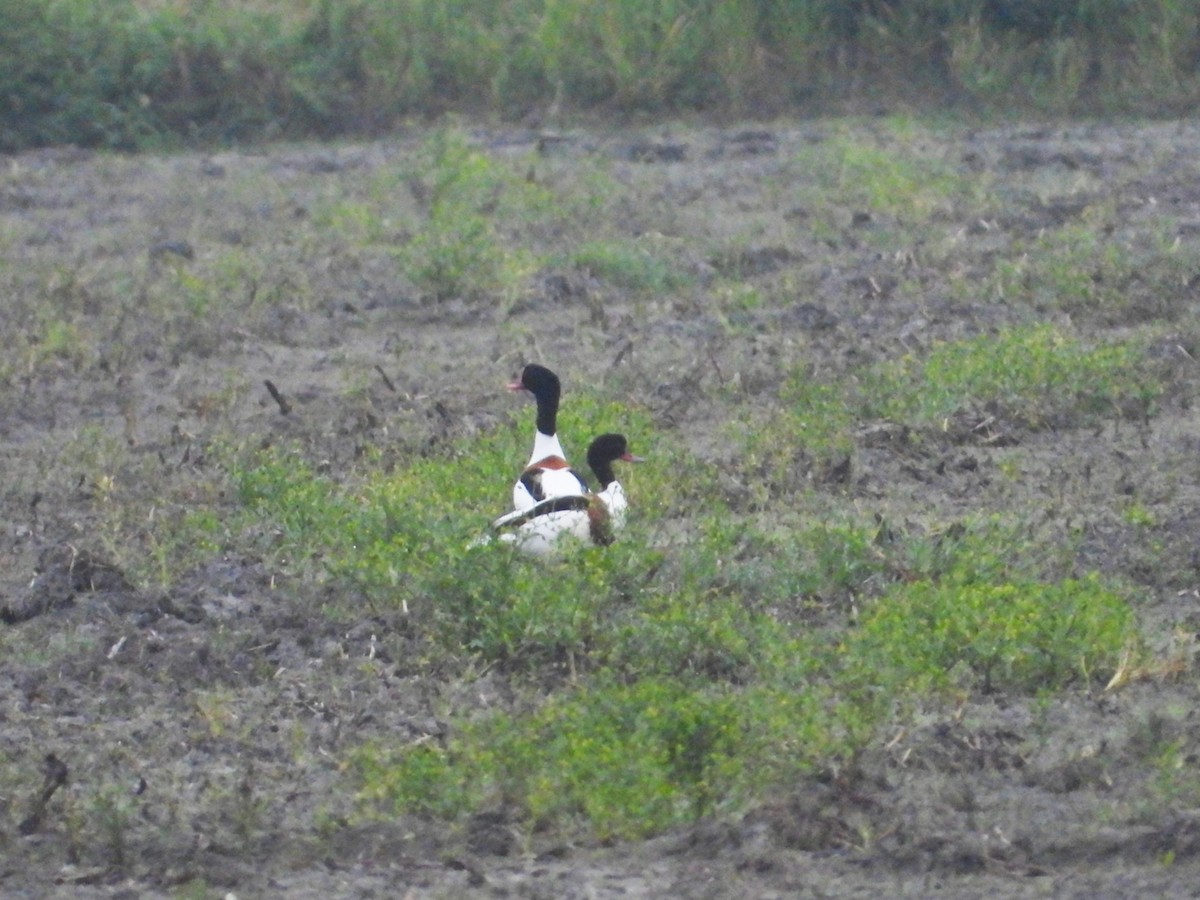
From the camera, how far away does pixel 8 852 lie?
4.30 m

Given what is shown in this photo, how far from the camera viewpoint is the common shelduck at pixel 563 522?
588cm

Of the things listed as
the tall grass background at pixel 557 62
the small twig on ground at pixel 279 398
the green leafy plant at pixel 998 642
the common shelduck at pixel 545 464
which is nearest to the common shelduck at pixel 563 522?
the common shelduck at pixel 545 464

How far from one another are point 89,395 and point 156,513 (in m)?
2.03

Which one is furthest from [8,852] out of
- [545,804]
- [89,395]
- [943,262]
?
[943,262]

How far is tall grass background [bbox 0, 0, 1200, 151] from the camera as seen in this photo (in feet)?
48.9

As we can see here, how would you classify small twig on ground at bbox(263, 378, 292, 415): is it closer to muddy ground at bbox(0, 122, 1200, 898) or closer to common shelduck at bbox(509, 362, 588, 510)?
muddy ground at bbox(0, 122, 1200, 898)

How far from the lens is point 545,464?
6.59 m

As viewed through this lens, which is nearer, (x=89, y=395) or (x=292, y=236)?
(x=89, y=395)

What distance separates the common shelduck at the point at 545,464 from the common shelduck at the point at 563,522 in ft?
0.23

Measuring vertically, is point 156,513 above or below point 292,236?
below

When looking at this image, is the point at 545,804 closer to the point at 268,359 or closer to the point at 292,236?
the point at 268,359

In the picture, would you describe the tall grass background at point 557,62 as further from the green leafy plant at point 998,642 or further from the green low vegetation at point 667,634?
the green leafy plant at point 998,642

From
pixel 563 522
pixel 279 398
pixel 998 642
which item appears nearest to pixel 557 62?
pixel 279 398

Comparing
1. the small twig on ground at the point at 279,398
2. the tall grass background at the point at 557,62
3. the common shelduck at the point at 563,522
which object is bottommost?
the common shelduck at the point at 563,522
